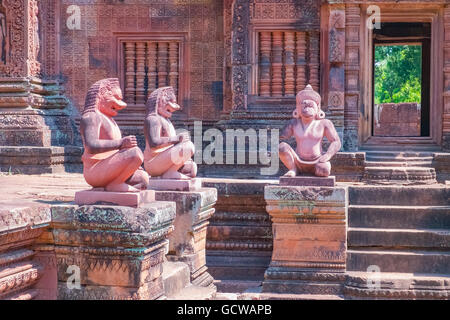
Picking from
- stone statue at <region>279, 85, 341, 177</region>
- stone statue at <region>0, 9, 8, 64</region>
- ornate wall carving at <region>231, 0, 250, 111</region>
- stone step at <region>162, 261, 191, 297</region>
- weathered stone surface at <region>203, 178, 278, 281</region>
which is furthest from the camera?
stone statue at <region>0, 9, 8, 64</region>

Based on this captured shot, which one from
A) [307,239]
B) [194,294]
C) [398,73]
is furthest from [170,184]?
[398,73]

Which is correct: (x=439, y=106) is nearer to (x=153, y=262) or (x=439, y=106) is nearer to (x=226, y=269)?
(x=226, y=269)

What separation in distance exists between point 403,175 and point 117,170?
4.63m

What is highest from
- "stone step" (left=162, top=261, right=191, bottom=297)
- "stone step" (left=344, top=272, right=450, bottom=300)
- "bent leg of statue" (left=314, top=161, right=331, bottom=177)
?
"bent leg of statue" (left=314, top=161, right=331, bottom=177)

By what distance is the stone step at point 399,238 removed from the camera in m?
5.68

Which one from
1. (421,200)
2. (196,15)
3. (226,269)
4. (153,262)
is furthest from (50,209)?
(196,15)

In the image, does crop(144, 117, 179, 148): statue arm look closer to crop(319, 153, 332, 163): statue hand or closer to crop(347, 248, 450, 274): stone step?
crop(319, 153, 332, 163): statue hand

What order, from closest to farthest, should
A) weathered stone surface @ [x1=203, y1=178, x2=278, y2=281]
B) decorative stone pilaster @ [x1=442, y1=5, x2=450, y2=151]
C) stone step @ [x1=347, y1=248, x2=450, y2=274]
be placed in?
stone step @ [x1=347, y1=248, x2=450, y2=274], weathered stone surface @ [x1=203, y1=178, x2=278, y2=281], decorative stone pilaster @ [x1=442, y1=5, x2=450, y2=151]

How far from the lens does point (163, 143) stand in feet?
16.8

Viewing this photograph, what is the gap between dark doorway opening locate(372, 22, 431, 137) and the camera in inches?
485

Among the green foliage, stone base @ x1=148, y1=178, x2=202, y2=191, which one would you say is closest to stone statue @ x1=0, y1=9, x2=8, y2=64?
stone base @ x1=148, y1=178, x2=202, y2=191

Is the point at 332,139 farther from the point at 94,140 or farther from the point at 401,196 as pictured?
the point at 94,140

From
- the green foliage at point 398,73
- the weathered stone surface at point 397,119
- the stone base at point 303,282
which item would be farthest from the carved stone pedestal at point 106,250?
the green foliage at point 398,73

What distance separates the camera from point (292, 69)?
351 inches
